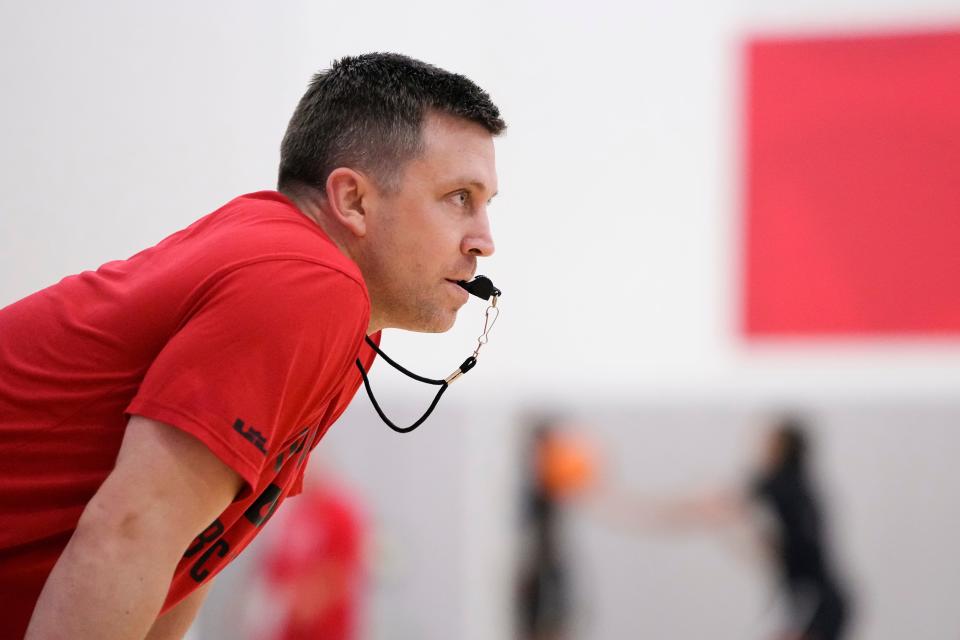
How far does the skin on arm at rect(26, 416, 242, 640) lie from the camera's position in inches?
49.0

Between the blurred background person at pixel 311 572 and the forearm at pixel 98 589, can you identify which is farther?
the blurred background person at pixel 311 572

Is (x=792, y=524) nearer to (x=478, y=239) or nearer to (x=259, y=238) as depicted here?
(x=478, y=239)

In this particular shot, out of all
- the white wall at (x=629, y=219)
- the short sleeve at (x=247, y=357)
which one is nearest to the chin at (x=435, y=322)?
the short sleeve at (x=247, y=357)

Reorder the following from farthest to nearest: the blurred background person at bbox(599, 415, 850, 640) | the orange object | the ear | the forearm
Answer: the orange object
the blurred background person at bbox(599, 415, 850, 640)
the ear
the forearm

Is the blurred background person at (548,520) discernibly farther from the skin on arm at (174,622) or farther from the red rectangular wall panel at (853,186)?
the skin on arm at (174,622)

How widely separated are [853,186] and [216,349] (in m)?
6.19

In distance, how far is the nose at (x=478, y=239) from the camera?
174 cm

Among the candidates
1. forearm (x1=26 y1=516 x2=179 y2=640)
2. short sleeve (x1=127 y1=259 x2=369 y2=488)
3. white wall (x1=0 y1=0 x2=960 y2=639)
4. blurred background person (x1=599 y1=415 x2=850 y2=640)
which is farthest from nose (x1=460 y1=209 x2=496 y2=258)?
blurred background person (x1=599 y1=415 x2=850 y2=640)

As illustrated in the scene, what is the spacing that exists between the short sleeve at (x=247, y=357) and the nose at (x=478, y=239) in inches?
14.1

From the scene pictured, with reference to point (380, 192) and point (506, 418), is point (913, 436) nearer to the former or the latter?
point (506, 418)

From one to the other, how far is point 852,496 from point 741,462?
64cm

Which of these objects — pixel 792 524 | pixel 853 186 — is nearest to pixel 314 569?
pixel 792 524

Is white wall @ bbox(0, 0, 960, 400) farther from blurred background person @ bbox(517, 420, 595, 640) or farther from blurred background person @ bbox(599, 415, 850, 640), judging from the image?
blurred background person @ bbox(599, 415, 850, 640)

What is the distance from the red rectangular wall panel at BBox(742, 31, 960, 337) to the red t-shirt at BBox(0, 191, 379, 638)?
19.3 feet
